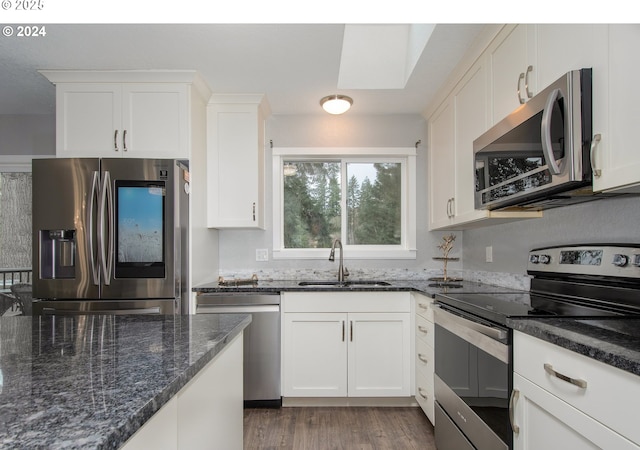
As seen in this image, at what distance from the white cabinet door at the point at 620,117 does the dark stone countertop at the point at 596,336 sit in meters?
0.42

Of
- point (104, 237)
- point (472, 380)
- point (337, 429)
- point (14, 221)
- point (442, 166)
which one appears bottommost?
point (337, 429)

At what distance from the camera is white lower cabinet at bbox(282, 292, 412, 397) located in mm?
2506

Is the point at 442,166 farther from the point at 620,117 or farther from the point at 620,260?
the point at 620,117

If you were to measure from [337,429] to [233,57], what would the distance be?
2437mm

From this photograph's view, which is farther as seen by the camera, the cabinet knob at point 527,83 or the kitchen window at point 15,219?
the kitchen window at point 15,219

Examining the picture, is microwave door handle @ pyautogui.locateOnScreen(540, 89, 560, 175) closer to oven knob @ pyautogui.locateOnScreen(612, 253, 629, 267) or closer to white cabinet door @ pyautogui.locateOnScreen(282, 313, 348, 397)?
oven knob @ pyautogui.locateOnScreen(612, 253, 629, 267)

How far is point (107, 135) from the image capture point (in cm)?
243

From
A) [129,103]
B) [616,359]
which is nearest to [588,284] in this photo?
[616,359]

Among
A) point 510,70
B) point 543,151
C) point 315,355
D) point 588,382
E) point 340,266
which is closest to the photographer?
point 588,382

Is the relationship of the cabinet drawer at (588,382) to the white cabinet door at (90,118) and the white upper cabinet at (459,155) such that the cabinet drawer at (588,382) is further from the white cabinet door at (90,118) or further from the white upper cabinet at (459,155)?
the white cabinet door at (90,118)

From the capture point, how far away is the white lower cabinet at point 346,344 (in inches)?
98.7

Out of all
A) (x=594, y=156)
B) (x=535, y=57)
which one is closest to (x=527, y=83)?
(x=535, y=57)

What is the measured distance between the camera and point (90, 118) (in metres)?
2.42

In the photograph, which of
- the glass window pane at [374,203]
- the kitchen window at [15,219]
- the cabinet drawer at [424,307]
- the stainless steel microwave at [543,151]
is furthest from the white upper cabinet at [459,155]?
the kitchen window at [15,219]
